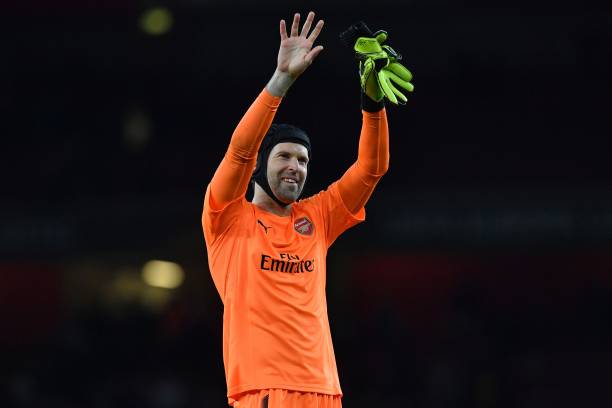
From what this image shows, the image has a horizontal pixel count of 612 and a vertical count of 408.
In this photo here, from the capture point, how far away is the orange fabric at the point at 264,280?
4520 millimetres

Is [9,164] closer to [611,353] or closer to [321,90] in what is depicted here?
[321,90]

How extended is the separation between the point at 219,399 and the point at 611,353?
13.3 feet

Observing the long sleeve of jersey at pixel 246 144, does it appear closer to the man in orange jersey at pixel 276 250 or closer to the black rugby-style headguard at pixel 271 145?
the man in orange jersey at pixel 276 250

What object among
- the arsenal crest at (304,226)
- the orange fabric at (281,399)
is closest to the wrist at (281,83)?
the arsenal crest at (304,226)

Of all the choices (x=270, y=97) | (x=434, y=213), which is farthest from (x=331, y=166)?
(x=270, y=97)

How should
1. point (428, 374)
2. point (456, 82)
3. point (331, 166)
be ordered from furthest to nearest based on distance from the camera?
point (456, 82) < point (331, 166) < point (428, 374)

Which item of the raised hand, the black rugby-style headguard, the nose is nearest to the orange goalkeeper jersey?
the black rugby-style headguard

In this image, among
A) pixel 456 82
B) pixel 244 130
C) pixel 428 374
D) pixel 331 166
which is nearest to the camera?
pixel 244 130

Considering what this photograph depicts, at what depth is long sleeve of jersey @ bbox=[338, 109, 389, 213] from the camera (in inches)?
194

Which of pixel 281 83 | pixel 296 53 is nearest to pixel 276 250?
pixel 281 83

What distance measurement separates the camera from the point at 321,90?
43.3ft

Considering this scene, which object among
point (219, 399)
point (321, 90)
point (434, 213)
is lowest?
point (219, 399)

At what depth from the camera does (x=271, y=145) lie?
491cm

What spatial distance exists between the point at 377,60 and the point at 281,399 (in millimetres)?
1470
